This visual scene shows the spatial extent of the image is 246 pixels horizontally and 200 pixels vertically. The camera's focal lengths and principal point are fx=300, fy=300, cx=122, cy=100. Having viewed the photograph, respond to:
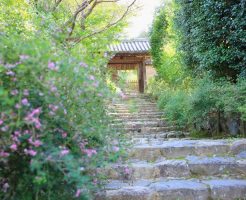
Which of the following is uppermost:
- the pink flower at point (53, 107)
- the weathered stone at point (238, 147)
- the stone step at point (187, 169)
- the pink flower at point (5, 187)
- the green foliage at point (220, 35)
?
the green foliage at point (220, 35)

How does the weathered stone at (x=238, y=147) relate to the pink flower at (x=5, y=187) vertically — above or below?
below

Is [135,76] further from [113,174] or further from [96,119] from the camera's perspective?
[96,119]

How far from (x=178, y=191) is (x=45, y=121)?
1540 millimetres

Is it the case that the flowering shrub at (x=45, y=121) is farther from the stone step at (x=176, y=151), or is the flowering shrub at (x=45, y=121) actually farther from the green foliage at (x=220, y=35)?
the green foliage at (x=220, y=35)

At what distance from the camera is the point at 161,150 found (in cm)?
338

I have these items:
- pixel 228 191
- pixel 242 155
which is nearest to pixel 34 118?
pixel 228 191

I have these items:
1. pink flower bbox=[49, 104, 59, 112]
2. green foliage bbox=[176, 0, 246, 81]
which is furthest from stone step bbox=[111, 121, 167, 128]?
pink flower bbox=[49, 104, 59, 112]

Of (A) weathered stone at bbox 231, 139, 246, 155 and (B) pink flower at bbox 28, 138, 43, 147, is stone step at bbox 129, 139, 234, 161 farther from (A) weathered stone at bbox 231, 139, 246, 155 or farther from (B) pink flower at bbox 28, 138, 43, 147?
(B) pink flower at bbox 28, 138, 43, 147

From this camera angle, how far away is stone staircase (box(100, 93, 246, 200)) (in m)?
2.45

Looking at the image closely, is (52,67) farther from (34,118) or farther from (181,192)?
(181,192)

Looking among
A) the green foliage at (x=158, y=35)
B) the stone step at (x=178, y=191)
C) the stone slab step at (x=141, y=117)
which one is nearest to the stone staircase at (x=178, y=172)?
the stone step at (x=178, y=191)

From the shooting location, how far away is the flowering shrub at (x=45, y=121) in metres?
1.28

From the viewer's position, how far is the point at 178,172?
294 centimetres

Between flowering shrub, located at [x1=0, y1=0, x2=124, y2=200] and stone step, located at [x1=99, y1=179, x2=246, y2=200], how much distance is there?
2.55 feet
